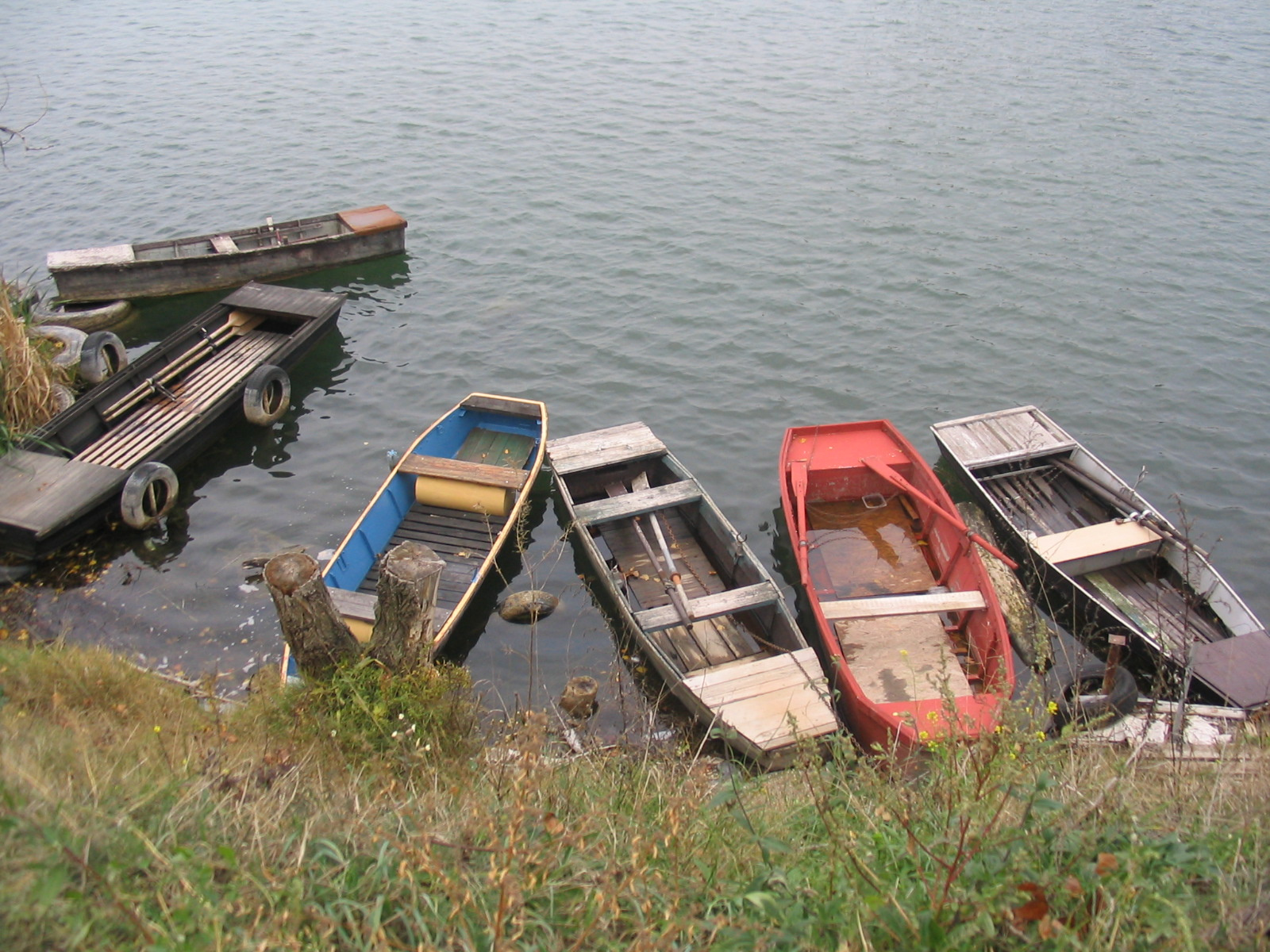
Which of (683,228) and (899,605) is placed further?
(683,228)

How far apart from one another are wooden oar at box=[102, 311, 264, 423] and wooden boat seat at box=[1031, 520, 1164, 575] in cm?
1237

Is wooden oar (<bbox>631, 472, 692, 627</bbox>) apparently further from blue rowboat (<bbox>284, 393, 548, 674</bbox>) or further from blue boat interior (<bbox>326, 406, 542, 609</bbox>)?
blue boat interior (<bbox>326, 406, 542, 609</bbox>)

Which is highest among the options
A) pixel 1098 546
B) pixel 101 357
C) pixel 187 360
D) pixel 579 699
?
pixel 101 357

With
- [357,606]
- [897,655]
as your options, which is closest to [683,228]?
[897,655]

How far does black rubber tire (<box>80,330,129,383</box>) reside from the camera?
12570 millimetres

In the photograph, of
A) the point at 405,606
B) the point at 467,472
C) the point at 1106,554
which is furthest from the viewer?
the point at 467,472

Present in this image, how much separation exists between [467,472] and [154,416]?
16.5 feet

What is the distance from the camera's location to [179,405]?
12406 millimetres

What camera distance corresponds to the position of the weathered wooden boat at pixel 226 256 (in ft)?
49.8

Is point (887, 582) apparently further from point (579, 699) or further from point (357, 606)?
point (357, 606)

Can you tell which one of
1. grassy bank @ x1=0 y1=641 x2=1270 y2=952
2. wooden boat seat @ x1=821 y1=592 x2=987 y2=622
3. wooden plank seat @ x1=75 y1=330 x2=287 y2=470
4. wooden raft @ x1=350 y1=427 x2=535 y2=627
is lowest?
wooden raft @ x1=350 y1=427 x2=535 y2=627

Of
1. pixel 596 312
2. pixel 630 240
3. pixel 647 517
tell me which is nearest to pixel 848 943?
pixel 647 517

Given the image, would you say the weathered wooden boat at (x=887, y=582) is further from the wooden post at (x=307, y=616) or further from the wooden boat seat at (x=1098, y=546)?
the wooden post at (x=307, y=616)

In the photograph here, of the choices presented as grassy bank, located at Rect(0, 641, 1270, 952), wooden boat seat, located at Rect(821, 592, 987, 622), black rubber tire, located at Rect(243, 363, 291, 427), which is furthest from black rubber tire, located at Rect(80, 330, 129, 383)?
wooden boat seat, located at Rect(821, 592, 987, 622)
